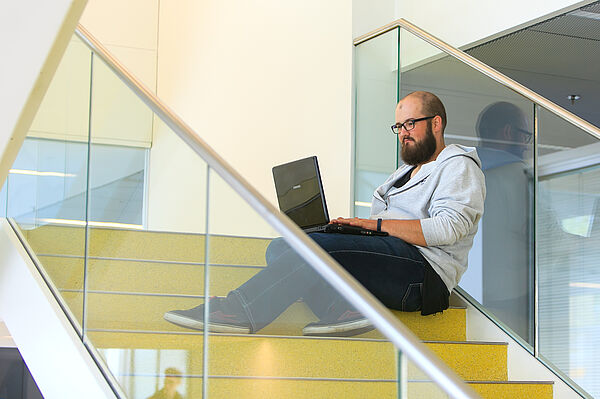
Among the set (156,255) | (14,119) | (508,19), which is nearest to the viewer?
(156,255)

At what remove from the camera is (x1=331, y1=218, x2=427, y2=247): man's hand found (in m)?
2.93

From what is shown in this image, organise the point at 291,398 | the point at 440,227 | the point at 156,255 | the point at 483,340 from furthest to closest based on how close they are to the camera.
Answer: the point at 483,340
the point at 440,227
the point at 156,255
the point at 291,398

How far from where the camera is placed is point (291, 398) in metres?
1.55

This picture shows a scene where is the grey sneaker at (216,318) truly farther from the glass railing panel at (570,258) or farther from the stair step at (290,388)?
the glass railing panel at (570,258)

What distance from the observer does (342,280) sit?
1.34m

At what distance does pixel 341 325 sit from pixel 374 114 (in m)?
3.00

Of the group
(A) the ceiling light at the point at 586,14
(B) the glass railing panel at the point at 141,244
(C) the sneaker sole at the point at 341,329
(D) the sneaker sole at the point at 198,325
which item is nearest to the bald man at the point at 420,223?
(B) the glass railing panel at the point at 141,244

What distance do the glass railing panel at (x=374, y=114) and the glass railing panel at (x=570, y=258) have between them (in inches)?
36.9

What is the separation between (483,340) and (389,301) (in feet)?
1.87

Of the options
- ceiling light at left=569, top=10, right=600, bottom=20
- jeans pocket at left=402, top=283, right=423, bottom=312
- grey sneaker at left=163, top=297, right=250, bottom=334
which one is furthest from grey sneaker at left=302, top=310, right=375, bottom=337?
ceiling light at left=569, top=10, right=600, bottom=20

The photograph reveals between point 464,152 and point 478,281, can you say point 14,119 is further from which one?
point 478,281

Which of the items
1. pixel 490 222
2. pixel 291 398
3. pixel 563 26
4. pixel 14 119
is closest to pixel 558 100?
pixel 563 26

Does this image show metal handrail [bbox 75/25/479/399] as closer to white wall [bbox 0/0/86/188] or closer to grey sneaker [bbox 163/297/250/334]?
grey sneaker [bbox 163/297/250/334]

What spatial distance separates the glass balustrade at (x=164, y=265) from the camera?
1.51 metres
